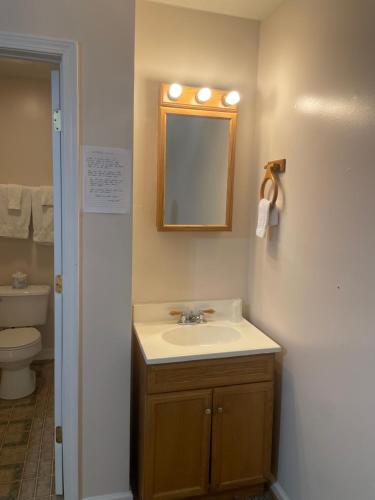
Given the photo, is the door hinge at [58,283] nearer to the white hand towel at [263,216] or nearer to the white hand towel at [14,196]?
the white hand towel at [263,216]

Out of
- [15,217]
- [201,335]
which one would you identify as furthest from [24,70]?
[201,335]

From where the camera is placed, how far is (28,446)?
87.7 inches

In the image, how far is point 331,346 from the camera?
147 centimetres

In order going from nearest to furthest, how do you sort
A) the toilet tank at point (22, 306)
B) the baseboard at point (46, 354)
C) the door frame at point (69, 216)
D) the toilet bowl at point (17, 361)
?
the door frame at point (69, 216) < the toilet bowl at point (17, 361) < the toilet tank at point (22, 306) < the baseboard at point (46, 354)

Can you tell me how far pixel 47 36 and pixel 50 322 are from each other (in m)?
2.46

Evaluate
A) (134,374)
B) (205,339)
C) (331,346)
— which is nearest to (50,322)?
(134,374)

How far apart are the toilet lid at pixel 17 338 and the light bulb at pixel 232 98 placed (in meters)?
2.11

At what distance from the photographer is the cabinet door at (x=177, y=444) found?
1659 mm

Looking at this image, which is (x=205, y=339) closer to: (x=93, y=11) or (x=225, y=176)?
(x=225, y=176)

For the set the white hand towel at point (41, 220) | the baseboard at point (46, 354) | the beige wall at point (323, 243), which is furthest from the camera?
the baseboard at point (46, 354)

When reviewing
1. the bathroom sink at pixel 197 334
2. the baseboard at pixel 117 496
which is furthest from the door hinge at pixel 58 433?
the bathroom sink at pixel 197 334

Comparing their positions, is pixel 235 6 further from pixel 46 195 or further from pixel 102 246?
pixel 46 195

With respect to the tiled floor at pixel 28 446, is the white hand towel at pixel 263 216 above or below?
above

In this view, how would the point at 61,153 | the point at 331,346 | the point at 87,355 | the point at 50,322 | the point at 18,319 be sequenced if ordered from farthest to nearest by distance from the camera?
the point at 50,322 < the point at 18,319 < the point at 87,355 < the point at 61,153 < the point at 331,346
